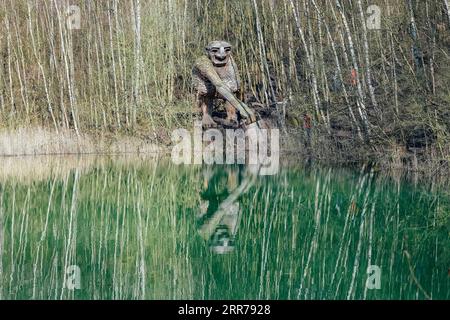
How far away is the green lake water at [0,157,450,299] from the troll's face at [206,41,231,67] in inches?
165

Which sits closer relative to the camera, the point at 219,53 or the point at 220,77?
the point at 219,53

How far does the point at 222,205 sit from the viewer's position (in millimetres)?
9852

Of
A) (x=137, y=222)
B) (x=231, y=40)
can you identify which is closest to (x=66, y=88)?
(x=231, y=40)

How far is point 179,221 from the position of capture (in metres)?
8.84

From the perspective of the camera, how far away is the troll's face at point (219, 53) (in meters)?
16.7

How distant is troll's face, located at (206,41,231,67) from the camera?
16656mm

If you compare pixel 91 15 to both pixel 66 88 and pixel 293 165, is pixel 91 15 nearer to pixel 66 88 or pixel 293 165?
pixel 66 88

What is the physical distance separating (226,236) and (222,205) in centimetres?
209

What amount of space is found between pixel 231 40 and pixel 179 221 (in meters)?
11.1

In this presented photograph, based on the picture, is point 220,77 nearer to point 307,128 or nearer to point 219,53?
point 219,53

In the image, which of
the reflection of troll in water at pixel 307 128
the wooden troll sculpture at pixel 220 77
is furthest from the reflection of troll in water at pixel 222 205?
the wooden troll sculpture at pixel 220 77

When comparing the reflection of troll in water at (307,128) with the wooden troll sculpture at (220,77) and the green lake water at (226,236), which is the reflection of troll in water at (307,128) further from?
the green lake water at (226,236)

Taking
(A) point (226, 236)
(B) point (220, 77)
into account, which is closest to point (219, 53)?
(B) point (220, 77)
